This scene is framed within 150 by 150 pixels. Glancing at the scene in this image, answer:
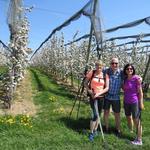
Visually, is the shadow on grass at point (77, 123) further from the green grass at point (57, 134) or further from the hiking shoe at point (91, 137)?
the hiking shoe at point (91, 137)

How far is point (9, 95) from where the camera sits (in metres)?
10.9

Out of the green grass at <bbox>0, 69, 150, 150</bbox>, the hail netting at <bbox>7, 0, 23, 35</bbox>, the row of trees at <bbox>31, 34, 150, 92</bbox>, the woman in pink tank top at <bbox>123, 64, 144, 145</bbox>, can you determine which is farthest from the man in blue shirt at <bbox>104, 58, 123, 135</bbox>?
the row of trees at <bbox>31, 34, 150, 92</bbox>

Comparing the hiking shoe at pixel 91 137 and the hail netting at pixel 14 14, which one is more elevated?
the hail netting at pixel 14 14

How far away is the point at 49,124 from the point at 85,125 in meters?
0.91

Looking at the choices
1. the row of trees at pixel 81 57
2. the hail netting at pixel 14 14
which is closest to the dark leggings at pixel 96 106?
the hail netting at pixel 14 14

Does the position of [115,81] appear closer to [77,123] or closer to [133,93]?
[133,93]

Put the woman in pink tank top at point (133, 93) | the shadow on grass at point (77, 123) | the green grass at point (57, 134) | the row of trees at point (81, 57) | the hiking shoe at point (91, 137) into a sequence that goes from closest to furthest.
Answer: the green grass at point (57, 134)
the hiking shoe at point (91, 137)
the woman in pink tank top at point (133, 93)
the shadow on grass at point (77, 123)
the row of trees at point (81, 57)

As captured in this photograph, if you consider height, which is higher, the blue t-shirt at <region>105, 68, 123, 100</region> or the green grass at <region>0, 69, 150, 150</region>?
the blue t-shirt at <region>105, 68, 123, 100</region>

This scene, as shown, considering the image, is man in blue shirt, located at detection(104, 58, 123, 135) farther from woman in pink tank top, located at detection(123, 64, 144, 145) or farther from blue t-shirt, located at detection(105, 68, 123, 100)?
woman in pink tank top, located at detection(123, 64, 144, 145)

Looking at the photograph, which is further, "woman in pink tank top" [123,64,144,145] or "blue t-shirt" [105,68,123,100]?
"blue t-shirt" [105,68,123,100]

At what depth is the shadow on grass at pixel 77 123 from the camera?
9320mm

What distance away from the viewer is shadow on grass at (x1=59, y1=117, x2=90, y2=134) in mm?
9320

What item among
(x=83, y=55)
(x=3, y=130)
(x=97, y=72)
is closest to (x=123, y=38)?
(x=83, y=55)

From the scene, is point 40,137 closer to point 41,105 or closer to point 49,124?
point 49,124
